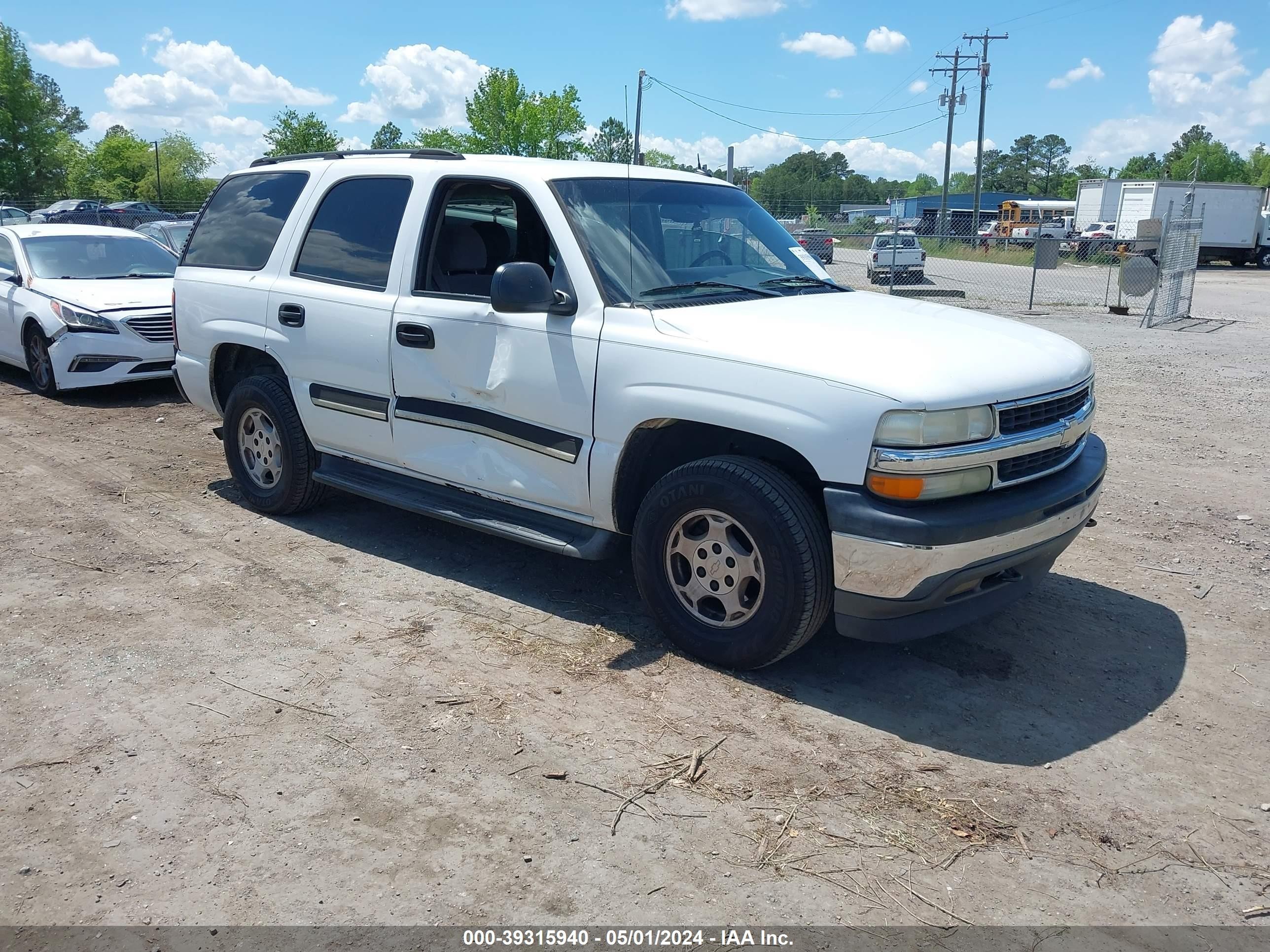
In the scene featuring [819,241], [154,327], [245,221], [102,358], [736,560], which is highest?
[245,221]

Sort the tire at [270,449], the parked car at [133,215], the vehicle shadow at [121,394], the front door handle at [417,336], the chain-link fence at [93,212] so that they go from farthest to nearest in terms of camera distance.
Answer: the parked car at [133,215], the chain-link fence at [93,212], the vehicle shadow at [121,394], the tire at [270,449], the front door handle at [417,336]

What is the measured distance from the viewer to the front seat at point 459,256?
5.04 metres

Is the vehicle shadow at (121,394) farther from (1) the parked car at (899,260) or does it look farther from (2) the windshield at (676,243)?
→ (1) the parked car at (899,260)

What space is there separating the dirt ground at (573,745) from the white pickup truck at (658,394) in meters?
0.43

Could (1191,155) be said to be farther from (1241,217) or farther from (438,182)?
(438,182)

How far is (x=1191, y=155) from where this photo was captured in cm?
11050

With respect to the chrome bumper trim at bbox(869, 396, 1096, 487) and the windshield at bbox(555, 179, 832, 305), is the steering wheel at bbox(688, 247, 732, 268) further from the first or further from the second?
the chrome bumper trim at bbox(869, 396, 1096, 487)

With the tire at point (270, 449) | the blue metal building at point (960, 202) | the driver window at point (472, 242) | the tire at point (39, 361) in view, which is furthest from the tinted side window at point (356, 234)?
the blue metal building at point (960, 202)

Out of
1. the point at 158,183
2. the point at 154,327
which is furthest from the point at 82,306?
the point at 158,183

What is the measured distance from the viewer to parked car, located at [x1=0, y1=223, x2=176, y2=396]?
31.9ft

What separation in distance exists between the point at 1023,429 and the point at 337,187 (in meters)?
3.80

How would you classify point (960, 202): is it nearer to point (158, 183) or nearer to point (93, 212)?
point (158, 183)

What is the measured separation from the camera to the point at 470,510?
4.97m

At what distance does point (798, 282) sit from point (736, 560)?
5.45 feet
